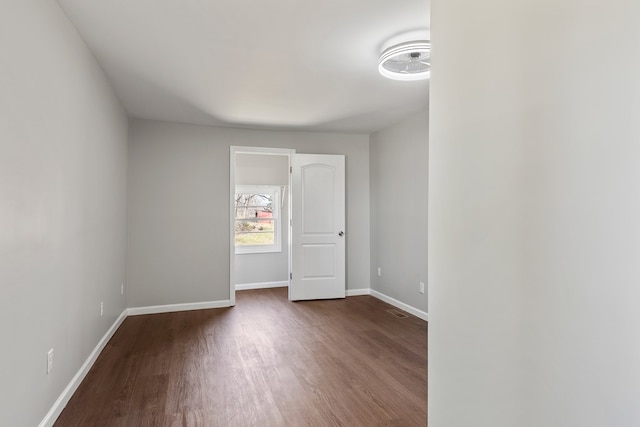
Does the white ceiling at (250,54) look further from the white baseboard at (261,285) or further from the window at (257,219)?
the white baseboard at (261,285)

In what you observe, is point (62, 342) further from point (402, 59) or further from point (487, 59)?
point (402, 59)

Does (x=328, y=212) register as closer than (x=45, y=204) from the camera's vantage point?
No

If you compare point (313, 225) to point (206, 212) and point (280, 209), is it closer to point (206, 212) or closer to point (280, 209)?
point (280, 209)

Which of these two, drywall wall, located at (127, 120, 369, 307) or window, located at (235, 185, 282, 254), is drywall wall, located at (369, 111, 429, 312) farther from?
window, located at (235, 185, 282, 254)

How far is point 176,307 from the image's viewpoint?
192 inches

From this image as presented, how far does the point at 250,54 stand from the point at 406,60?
1.15 metres

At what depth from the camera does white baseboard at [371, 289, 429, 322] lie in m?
4.47

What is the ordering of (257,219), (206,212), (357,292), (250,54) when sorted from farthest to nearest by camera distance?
(257,219), (357,292), (206,212), (250,54)

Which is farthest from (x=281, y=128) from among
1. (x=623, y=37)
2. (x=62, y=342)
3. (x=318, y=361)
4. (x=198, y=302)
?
(x=623, y=37)

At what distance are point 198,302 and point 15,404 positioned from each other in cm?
326

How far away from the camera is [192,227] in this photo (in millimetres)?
4961

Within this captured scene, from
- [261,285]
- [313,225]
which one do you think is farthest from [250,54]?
[261,285]

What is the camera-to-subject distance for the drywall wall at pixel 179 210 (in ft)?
15.5

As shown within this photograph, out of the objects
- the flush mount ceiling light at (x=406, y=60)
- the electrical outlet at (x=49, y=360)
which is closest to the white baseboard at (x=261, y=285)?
the electrical outlet at (x=49, y=360)
